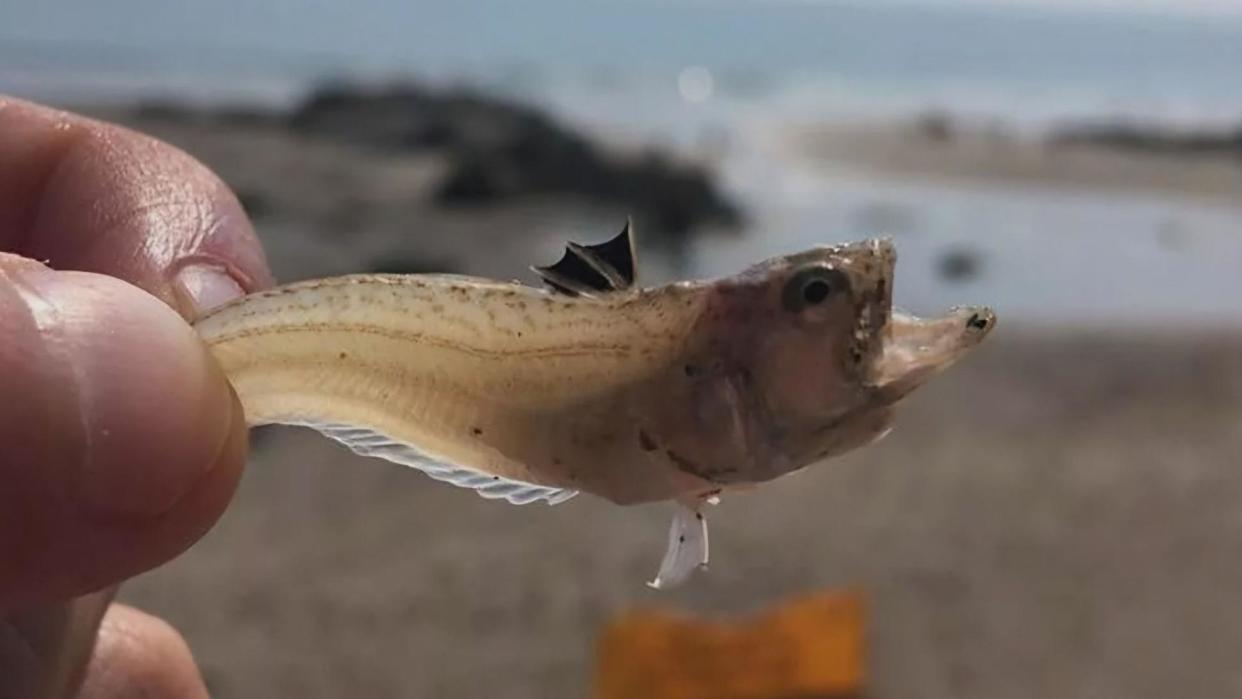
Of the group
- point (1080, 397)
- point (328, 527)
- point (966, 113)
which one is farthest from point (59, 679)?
point (966, 113)

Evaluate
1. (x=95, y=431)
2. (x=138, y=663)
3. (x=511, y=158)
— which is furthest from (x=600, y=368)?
(x=511, y=158)

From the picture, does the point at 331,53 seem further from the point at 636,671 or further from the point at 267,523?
the point at 636,671

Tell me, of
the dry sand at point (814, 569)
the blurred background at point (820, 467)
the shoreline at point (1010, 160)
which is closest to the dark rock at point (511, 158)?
the blurred background at point (820, 467)

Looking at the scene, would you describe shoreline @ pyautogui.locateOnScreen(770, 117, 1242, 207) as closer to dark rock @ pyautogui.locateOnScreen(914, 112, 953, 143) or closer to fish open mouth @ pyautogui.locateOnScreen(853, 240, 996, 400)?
dark rock @ pyautogui.locateOnScreen(914, 112, 953, 143)

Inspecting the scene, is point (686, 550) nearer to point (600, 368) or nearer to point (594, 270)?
point (600, 368)

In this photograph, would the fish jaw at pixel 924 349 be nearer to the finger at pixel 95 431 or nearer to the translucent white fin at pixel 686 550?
the translucent white fin at pixel 686 550
